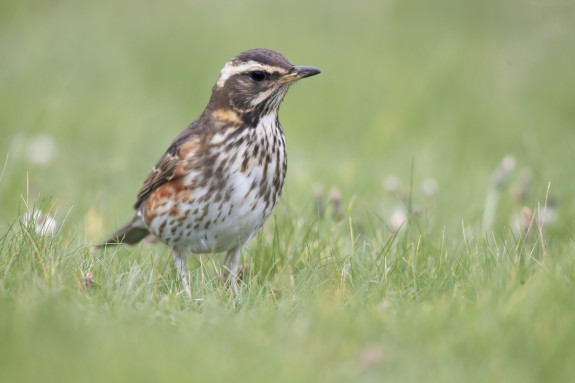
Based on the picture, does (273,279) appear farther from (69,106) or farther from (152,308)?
(69,106)

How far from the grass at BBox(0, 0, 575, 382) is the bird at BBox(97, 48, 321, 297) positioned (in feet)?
0.82

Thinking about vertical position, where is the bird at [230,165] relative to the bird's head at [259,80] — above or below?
below

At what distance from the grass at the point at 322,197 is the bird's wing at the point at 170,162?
18.6 inches

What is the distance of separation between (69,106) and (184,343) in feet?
23.8

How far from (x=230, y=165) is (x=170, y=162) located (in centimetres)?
53

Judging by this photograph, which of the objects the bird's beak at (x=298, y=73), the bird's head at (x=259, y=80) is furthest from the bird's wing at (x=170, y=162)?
the bird's beak at (x=298, y=73)

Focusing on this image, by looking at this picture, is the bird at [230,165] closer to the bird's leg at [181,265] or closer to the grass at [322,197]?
the bird's leg at [181,265]

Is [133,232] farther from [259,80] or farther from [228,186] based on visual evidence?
[259,80]

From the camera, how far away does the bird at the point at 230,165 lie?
16.5 feet

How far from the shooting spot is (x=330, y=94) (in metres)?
11.1

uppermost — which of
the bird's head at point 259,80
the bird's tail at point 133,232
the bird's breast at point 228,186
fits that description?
the bird's head at point 259,80

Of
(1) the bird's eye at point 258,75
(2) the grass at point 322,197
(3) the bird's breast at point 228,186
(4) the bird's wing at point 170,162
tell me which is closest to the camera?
(2) the grass at point 322,197

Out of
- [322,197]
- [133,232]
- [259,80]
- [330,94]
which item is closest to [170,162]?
[259,80]

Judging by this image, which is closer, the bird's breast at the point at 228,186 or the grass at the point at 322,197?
the grass at the point at 322,197
